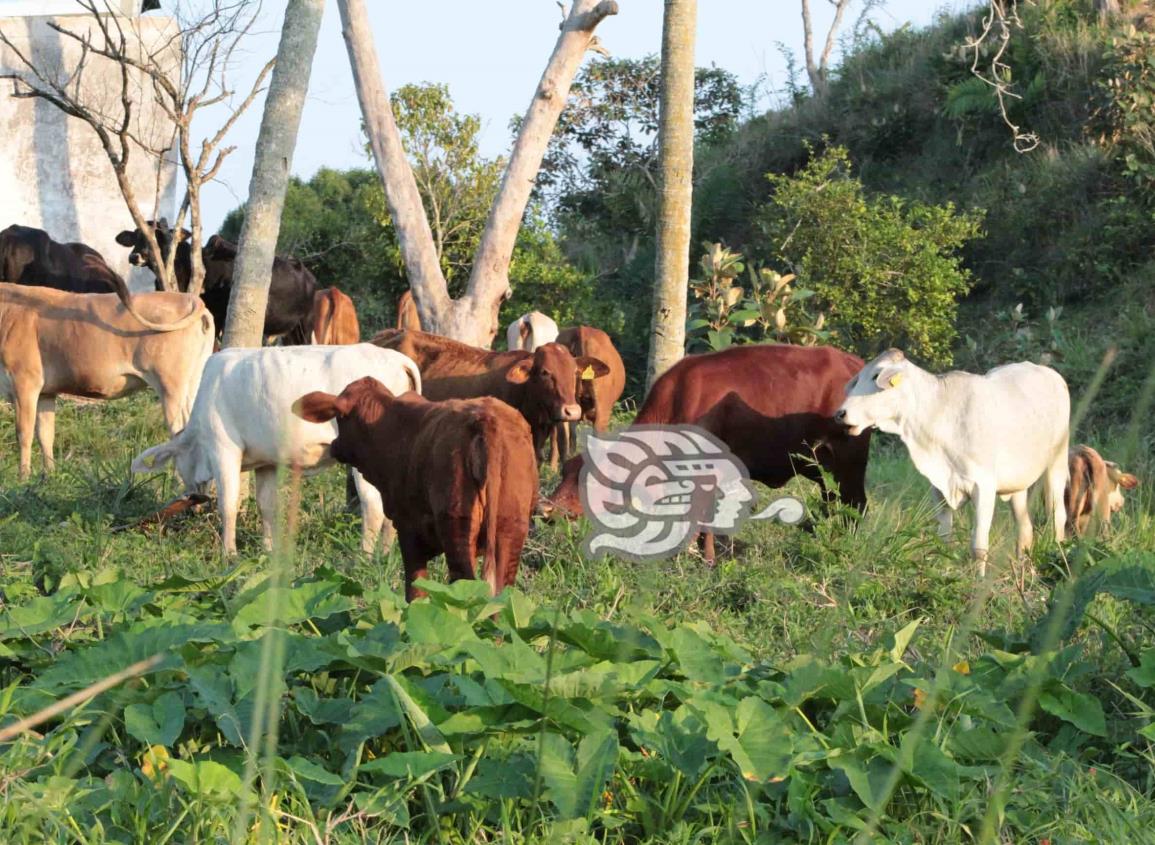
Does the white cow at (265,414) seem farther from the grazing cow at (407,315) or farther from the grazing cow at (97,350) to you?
the grazing cow at (407,315)

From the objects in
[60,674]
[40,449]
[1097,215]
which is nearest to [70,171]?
[40,449]

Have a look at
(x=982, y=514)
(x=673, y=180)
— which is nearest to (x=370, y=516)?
(x=982, y=514)

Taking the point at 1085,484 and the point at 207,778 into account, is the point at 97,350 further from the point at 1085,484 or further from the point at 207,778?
the point at 207,778

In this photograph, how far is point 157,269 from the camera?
13.2 meters

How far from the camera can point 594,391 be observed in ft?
31.0

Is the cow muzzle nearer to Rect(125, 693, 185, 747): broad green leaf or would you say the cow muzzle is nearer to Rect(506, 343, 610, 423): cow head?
Rect(506, 343, 610, 423): cow head

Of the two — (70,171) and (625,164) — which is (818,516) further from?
(625,164)

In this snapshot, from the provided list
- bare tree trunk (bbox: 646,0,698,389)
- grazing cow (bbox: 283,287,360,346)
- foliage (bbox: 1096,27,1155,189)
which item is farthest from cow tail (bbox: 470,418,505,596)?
foliage (bbox: 1096,27,1155,189)

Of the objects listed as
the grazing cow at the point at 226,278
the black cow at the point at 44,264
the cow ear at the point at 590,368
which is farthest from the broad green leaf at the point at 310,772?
the grazing cow at the point at 226,278

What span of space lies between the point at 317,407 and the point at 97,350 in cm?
469

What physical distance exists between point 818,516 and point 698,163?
15582mm

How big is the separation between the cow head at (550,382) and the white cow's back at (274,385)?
27.1 inches

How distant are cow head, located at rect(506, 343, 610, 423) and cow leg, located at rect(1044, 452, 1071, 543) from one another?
2.42 meters

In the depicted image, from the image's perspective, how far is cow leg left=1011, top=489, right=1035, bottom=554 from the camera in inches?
269
